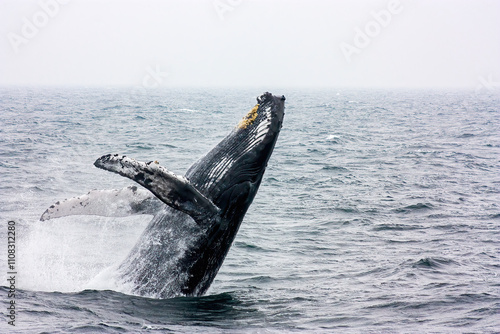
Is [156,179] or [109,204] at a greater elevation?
[156,179]

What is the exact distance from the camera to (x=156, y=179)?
21.1 ft

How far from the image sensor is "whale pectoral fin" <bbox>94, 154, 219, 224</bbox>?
637cm

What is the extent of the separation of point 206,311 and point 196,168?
195 centimetres

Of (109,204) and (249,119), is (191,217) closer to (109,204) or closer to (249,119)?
(109,204)

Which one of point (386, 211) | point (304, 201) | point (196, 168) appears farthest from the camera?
point (304, 201)

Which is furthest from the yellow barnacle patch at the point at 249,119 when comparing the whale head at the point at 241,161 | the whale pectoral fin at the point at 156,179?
the whale pectoral fin at the point at 156,179

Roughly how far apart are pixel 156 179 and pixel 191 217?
0.98 meters

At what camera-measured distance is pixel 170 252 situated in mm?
7379

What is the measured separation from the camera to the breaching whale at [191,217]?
7.35 metres

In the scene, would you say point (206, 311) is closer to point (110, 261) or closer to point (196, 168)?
point (196, 168)

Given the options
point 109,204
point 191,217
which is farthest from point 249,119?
point 109,204

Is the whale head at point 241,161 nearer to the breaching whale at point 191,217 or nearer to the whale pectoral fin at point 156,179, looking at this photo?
the breaching whale at point 191,217

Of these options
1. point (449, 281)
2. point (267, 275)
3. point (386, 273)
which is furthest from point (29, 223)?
point (449, 281)

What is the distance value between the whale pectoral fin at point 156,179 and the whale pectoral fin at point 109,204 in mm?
1055
